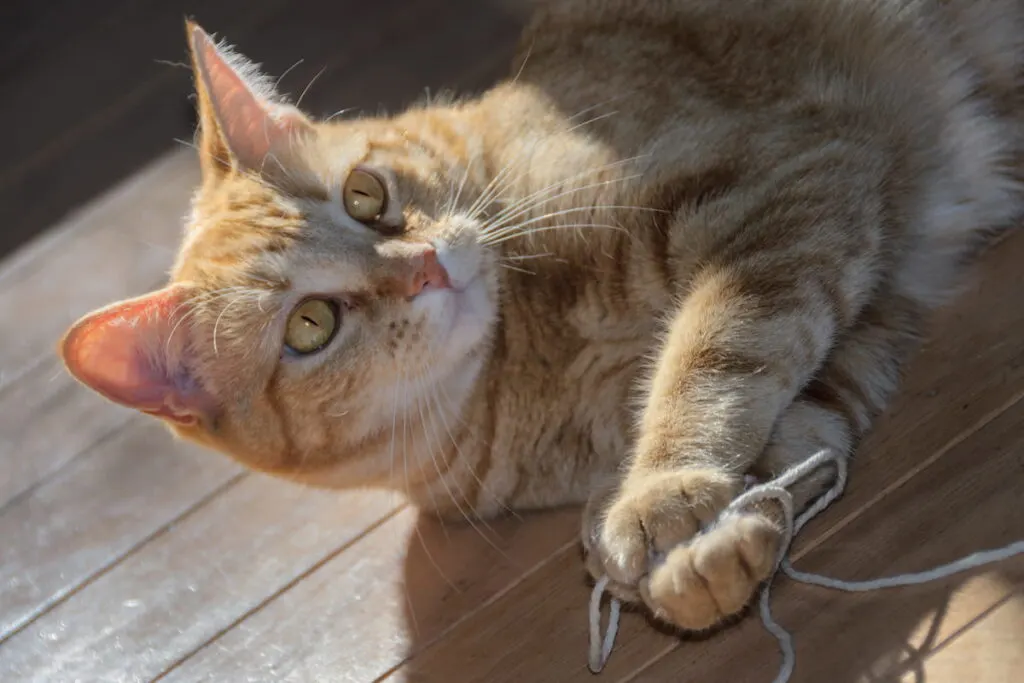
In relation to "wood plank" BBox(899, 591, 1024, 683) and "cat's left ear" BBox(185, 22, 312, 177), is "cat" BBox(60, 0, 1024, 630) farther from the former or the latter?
"wood plank" BBox(899, 591, 1024, 683)

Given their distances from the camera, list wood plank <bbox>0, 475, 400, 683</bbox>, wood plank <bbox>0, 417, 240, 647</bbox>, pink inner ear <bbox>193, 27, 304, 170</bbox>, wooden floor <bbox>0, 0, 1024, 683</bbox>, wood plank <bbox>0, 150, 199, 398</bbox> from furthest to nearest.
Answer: wood plank <bbox>0, 150, 199, 398</bbox> < wood plank <bbox>0, 417, 240, 647</bbox> < wood plank <bbox>0, 475, 400, 683</bbox> < pink inner ear <bbox>193, 27, 304, 170</bbox> < wooden floor <bbox>0, 0, 1024, 683</bbox>

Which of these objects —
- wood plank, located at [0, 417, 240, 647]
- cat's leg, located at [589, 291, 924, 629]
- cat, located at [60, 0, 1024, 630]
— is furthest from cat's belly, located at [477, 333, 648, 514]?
wood plank, located at [0, 417, 240, 647]

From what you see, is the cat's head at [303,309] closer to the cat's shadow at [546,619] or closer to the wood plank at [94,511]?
the cat's shadow at [546,619]

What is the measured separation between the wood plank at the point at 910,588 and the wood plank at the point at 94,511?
37.9 inches

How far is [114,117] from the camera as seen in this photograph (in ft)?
8.78

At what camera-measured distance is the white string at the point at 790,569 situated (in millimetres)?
1269

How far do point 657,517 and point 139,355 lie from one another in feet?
2.37

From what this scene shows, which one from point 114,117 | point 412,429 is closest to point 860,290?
point 412,429

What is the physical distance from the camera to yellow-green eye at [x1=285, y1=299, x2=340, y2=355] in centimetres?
144

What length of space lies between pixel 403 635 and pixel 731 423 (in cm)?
61

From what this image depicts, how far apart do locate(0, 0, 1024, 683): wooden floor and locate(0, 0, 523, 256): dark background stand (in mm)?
12

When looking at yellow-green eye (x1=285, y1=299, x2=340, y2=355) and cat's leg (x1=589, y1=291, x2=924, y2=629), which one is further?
yellow-green eye (x1=285, y1=299, x2=340, y2=355)

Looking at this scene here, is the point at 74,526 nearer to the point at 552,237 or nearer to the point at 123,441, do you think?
the point at 123,441

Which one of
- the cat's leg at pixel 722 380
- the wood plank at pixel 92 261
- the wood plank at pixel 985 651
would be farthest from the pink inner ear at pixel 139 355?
the wood plank at pixel 985 651
